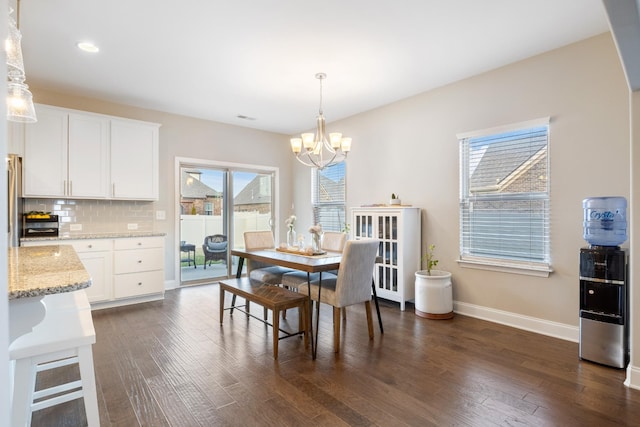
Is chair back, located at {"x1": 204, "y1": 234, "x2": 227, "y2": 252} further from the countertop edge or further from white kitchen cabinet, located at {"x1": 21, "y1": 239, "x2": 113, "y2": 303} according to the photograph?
white kitchen cabinet, located at {"x1": 21, "y1": 239, "x2": 113, "y2": 303}

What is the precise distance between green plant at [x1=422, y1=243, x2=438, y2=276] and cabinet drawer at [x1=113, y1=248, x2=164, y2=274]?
11.6 ft

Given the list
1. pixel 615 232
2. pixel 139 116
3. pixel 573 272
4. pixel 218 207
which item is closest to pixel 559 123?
pixel 615 232

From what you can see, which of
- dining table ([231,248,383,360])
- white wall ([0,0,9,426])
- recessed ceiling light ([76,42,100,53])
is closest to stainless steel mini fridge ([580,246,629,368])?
dining table ([231,248,383,360])

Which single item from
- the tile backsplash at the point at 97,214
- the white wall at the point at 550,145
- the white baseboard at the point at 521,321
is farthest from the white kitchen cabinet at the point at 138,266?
the white baseboard at the point at 521,321

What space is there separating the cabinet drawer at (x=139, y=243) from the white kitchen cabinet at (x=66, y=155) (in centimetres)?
68

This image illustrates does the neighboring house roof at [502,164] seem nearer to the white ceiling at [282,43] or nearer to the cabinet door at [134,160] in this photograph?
the white ceiling at [282,43]

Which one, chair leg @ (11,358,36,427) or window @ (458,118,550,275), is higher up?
window @ (458,118,550,275)

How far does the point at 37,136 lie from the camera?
383 cm

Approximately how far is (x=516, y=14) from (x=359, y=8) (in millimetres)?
1258

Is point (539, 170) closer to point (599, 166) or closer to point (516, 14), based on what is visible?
point (599, 166)

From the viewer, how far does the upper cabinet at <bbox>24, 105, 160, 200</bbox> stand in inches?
151

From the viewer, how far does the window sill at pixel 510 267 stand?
125 inches

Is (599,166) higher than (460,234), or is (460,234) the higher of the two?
(599,166)

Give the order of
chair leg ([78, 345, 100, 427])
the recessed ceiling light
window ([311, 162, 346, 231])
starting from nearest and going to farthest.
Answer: chair leg ([78, 345, 100, 427]) → the recessed ceiling light → window ([311, 162, 346, 231])
